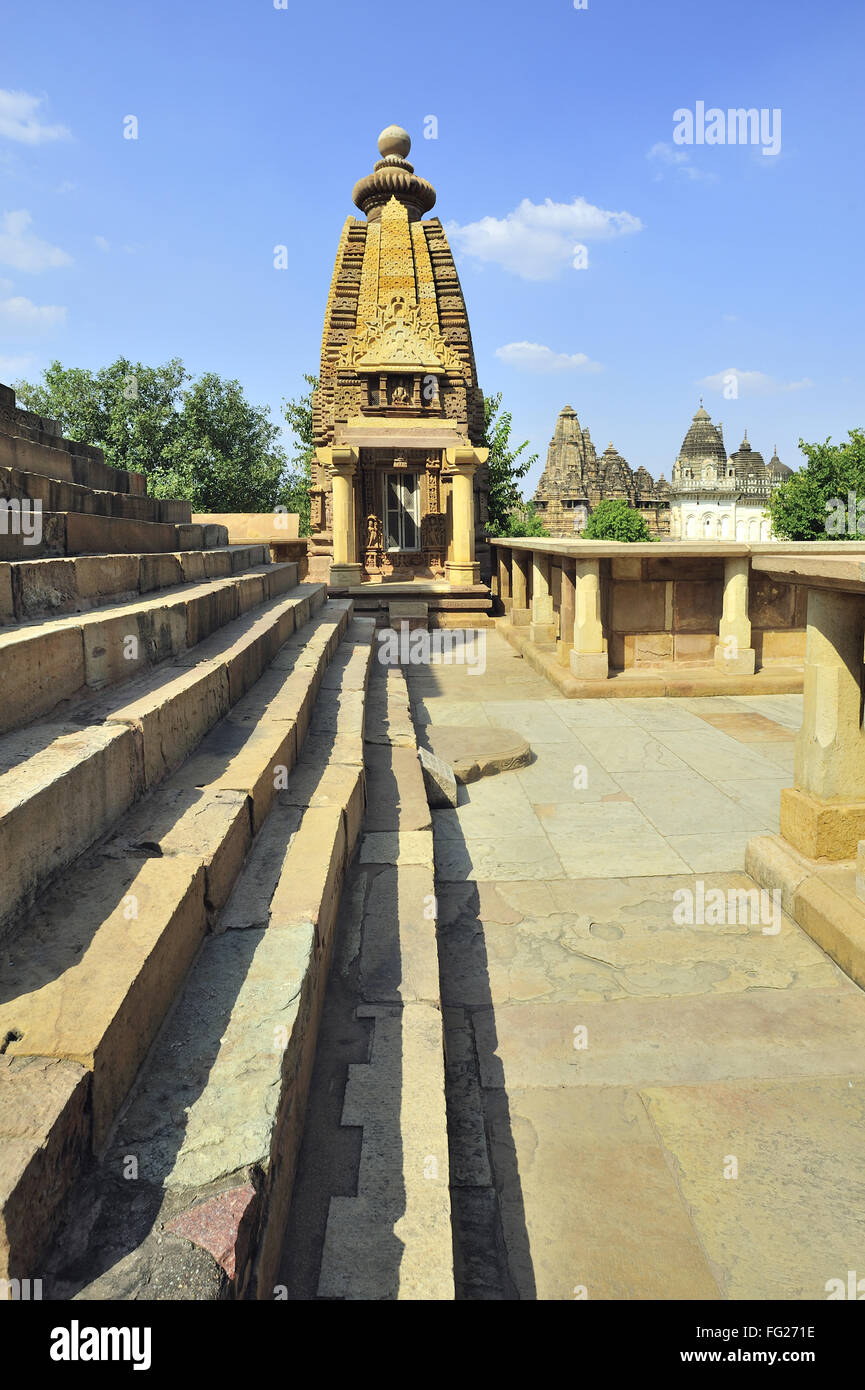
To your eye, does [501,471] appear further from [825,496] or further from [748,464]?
[748,464]

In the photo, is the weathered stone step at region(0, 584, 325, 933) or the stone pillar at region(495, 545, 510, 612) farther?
the stone pillar at region(495, 545, 510, 612)

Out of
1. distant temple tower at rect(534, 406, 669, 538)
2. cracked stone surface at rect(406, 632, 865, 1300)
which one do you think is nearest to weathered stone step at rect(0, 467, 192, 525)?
cracked stone surface at rect(406, 632, 865, 1300)

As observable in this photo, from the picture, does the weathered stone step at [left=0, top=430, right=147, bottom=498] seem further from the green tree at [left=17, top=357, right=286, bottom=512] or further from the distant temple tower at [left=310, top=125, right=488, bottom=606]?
the green tree at [left=17, top=357, right=286, bottom=512]

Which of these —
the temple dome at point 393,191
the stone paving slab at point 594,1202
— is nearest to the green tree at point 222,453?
the temple dome at point 393,191

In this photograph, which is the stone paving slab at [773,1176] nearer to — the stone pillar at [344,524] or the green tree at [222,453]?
the stone pillar at [344,524]

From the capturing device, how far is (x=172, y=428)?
3105 centimetres

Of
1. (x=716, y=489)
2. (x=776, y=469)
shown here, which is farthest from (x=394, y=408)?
(x=776, y=469)

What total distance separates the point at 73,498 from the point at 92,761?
316 cm

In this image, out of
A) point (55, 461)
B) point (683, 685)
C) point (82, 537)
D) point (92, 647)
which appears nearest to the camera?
point (92, 647)

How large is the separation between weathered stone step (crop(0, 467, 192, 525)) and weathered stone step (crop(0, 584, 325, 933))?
3.79 ft

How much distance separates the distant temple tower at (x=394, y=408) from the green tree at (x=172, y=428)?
12.6 m

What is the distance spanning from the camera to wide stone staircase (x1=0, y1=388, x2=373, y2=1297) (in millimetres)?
1332
